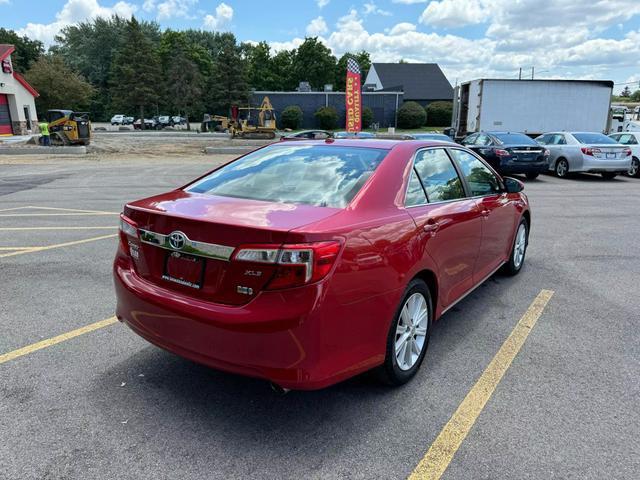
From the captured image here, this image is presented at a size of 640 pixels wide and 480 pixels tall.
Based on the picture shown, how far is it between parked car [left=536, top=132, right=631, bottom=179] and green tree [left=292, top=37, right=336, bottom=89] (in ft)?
201

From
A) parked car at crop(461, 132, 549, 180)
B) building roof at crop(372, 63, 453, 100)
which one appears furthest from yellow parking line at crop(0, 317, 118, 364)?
building roof at crop(372, 63, 453, 100)

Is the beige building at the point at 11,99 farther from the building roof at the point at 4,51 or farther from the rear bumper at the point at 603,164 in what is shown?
the rear bumper at the point at 603,164

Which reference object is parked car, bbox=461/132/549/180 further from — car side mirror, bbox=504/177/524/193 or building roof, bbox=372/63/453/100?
building roof, bbox=372/63/453/100

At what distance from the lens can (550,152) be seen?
54.6 feet

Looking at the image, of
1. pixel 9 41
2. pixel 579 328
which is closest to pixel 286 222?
pixel 579 328

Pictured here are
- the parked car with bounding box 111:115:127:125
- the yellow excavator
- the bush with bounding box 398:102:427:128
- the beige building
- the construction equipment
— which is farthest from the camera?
the parked car with bounding box 111:115:127:125

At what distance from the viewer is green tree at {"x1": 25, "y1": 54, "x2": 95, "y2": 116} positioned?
49.7 metres

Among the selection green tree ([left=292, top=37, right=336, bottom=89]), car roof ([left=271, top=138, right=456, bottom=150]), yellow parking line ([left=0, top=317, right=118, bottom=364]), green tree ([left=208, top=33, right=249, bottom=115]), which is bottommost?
yellow parking line ([left=0, top=317, right=118, bottom=364])

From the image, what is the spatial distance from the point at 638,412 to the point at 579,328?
130 centimetres

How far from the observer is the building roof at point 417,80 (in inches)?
2361

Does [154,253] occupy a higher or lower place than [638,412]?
higher

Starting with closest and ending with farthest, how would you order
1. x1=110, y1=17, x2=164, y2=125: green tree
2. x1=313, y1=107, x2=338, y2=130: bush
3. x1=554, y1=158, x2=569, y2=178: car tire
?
1. x1=554, y1=158, x2=569, y2=178: car tire
2. x1=313, y1=107, x2=338, y2=130: bush
3. x1=110, y1=17, x2=164, y2=125: green tree

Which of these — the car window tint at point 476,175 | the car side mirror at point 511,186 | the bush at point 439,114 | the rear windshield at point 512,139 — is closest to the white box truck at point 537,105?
the rear windshield at point 512,139

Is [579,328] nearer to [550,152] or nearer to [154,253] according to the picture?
[154,253]
